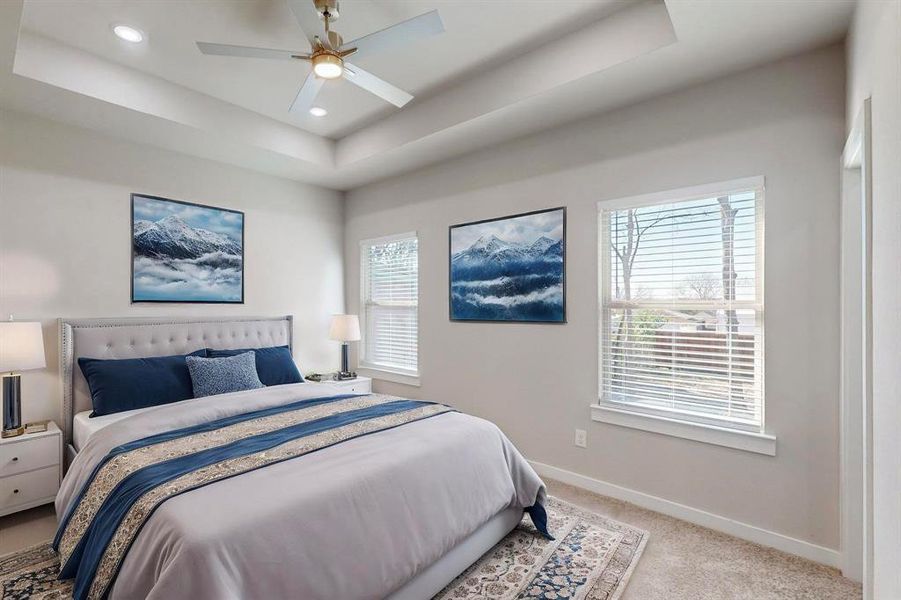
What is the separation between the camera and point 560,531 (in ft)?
8.43

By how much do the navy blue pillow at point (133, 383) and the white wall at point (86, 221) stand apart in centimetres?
40

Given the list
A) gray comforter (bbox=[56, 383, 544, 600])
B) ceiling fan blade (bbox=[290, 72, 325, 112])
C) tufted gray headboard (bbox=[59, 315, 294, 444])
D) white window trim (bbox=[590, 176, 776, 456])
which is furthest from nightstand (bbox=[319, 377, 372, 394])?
ceiling fan blade (bbox=[290, 72, 325, 112])

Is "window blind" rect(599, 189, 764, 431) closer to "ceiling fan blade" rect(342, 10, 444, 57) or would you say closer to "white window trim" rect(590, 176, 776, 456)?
"white window trim" rect(590, 176, 776, 456)

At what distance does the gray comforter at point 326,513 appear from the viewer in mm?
1408

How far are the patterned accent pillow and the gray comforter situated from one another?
0.73 metres

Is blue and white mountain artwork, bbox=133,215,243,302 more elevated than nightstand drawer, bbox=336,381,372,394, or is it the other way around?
blue and white mountain artwork, bbox=133,215,243,302

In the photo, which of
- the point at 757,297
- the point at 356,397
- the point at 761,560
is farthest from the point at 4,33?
the point at 761,560

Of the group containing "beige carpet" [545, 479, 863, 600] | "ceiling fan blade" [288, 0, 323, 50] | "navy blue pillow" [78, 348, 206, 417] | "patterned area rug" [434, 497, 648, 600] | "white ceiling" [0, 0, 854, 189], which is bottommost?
"beige carpet" [545, 479, 863, 600]

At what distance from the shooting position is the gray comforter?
55.4 inches

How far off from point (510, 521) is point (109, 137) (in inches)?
156

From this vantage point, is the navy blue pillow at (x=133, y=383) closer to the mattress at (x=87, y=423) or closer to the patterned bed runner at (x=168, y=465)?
the mattress at (x=87, y=423)

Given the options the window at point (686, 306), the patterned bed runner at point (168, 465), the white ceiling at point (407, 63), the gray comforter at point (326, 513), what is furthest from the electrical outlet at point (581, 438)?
the white ceiling at point (407, 63)

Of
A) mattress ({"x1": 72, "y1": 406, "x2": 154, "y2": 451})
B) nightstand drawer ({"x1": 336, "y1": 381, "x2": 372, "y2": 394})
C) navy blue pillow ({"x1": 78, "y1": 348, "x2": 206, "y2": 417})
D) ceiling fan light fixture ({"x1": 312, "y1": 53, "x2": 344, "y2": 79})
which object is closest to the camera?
ceiling fan light fixture ({"x1": 312, "y1": 53, "x2": 344, "y2": 79})

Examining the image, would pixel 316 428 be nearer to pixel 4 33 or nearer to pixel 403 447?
pixel 403 447
